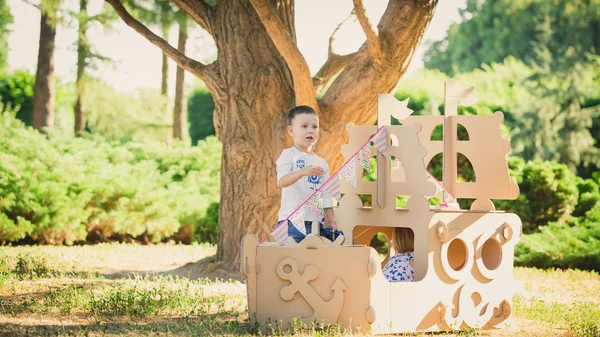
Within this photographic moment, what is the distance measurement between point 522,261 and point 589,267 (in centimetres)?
79

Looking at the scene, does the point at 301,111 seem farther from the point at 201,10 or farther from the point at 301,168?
the point at 201,10

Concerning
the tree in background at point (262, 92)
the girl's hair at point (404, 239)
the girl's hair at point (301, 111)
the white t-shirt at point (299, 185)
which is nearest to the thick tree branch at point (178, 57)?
the tree in background at point (262, 92)

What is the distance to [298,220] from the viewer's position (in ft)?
14.0

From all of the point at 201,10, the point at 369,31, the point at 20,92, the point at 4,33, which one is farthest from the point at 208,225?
the point at 4,33

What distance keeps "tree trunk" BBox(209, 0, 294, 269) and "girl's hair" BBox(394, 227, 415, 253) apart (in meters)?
2.19

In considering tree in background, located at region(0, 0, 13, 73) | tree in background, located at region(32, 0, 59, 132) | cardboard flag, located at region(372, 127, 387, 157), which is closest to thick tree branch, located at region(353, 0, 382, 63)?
cardboard flag, located at region(372, 127, 387, 157)

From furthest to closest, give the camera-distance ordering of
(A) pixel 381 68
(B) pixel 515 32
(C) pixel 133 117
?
1. (B) pixel 515 32
2. (C) pixel 133 117
3. (A) pixel 381 68

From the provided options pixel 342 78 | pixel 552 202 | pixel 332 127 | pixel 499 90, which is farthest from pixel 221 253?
pixel 499 90

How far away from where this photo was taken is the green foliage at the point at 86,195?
894cm

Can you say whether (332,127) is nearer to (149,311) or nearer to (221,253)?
(221,253)

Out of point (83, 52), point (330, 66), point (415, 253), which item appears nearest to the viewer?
point (415, 253)

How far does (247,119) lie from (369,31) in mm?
1566

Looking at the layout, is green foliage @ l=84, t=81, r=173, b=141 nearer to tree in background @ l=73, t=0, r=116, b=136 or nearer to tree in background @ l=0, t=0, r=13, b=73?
tree in background @ l=73, t=0, r=116, b=136

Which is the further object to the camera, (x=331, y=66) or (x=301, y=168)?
(x=331, y=66)
